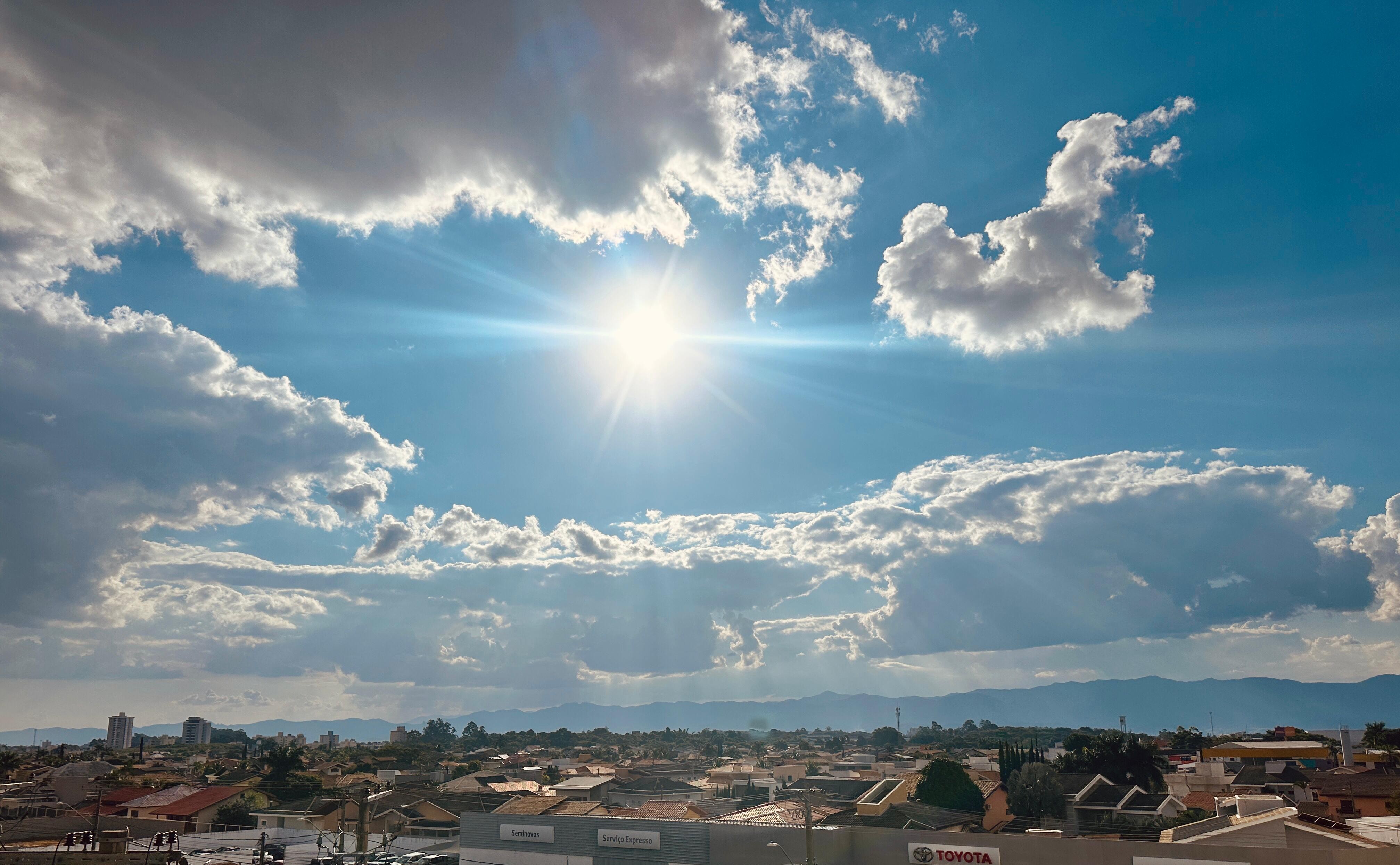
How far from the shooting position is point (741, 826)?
41312 millimetres

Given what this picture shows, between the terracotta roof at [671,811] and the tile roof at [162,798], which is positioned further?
the tile roof at [162,798]

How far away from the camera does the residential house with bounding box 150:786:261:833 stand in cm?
6944

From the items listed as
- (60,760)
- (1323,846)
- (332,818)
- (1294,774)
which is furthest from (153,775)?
(1294,774)

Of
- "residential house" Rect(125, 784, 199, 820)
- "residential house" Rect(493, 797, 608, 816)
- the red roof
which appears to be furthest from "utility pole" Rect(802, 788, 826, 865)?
"residential house" Rect(125, 784, 199, 820)

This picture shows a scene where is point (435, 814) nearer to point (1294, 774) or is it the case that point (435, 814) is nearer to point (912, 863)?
point (912, 863)

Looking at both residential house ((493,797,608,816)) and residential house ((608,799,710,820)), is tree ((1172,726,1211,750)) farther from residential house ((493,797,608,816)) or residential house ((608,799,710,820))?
residential house ((493,797,608,816))

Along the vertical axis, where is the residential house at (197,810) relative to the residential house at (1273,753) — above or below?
above

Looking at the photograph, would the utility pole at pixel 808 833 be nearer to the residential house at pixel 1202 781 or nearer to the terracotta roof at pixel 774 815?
the terracotta roof at pixel 774 815

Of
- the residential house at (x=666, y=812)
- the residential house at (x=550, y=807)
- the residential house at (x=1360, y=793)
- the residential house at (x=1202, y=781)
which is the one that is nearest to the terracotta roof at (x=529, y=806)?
the residential house at (x=550, y=807)

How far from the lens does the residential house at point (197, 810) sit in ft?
228

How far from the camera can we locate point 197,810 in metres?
71.0

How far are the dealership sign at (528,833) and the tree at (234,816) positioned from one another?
125ft

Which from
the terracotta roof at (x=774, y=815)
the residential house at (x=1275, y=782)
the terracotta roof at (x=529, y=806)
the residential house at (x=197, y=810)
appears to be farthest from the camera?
the residential house at (x=197, y=810)

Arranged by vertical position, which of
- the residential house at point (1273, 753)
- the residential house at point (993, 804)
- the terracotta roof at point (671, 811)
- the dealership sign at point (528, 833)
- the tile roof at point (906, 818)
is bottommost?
the residential house at point (1273, 753)
